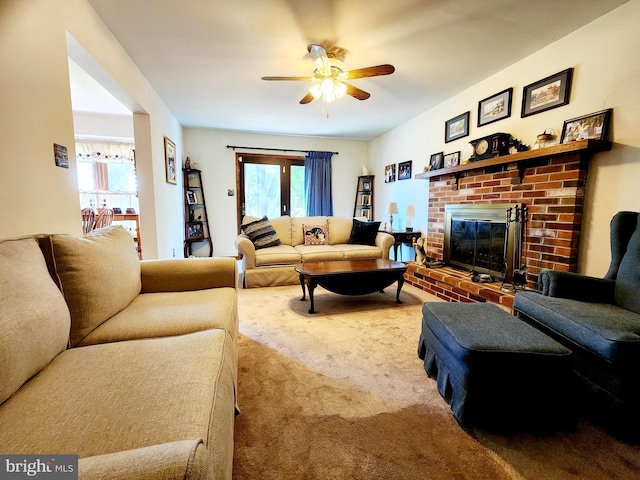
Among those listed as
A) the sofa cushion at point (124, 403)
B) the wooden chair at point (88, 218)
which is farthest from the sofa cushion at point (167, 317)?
the wooden chair at point (88, 218)

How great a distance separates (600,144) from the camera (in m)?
1.91

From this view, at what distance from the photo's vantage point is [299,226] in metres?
4.12

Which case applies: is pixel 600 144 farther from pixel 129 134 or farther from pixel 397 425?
pixel 129 134

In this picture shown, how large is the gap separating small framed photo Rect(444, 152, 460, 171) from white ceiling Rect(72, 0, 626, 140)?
2.41ft

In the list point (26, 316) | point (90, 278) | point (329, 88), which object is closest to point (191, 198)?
point (329, 88)

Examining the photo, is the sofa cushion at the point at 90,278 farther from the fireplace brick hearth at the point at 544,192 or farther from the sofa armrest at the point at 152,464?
the fireplace brick hearth at the point at 544,192

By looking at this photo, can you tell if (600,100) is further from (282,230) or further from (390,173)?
(282,230)

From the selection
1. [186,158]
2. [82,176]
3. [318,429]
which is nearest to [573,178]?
[318,429]

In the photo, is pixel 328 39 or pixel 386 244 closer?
pixel 328 39

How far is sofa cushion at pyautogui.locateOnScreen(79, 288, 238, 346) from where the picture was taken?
44.8 inches

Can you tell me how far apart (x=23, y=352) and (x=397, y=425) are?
1.39 m

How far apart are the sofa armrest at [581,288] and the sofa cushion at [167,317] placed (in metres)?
1.95

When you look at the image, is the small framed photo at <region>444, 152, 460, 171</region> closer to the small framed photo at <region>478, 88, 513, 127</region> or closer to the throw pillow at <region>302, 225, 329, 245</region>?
the small framed photo at <region>478, 88, 513, 127</region>

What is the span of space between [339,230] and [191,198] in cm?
271
